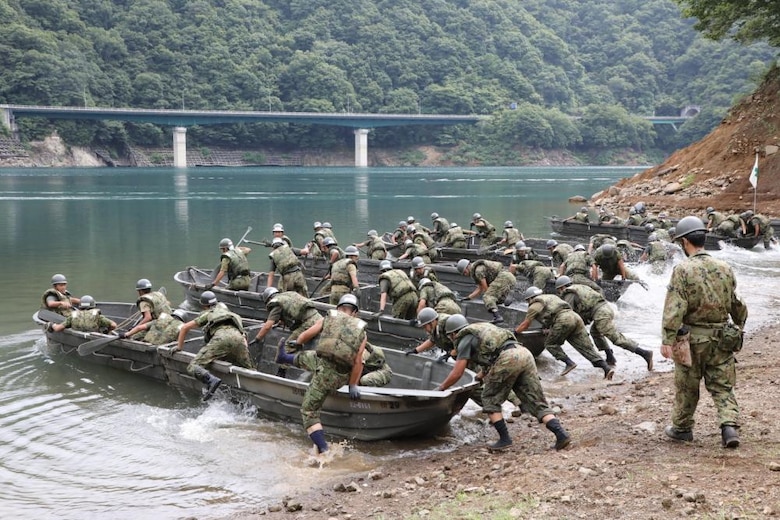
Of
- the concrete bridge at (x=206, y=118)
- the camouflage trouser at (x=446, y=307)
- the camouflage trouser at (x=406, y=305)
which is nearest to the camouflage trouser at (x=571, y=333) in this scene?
the camouflage trouser at (x=446, y=307)

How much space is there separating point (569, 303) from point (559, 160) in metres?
116

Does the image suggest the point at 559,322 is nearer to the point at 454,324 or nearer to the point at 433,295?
the point at 433,295

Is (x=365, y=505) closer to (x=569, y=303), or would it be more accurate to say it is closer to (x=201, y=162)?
(x=569, y=303)

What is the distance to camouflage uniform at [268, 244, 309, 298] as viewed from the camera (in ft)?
55.1

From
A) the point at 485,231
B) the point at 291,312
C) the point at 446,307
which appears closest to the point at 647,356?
the point at 446,307

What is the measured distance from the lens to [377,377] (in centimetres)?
1079

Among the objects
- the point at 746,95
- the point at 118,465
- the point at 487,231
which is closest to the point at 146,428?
the point at 118,465

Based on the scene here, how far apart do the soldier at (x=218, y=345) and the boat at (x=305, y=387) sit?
19 cm

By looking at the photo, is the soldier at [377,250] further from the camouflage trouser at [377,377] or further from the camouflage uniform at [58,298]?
the camouflage trouser at [377,377]

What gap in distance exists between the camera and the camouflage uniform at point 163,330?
534 inches

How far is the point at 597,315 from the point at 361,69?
120009 mm

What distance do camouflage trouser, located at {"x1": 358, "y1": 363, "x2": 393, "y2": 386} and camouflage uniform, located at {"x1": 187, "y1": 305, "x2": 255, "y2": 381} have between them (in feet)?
7.23

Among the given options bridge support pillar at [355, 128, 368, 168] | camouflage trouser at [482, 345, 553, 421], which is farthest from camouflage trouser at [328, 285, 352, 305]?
bridge support pillar at [355, 128, 368, 168]

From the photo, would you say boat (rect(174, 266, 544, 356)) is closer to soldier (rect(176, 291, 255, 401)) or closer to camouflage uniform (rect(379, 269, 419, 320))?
camouflage uniform (rect(379, 269, 419, 320))
